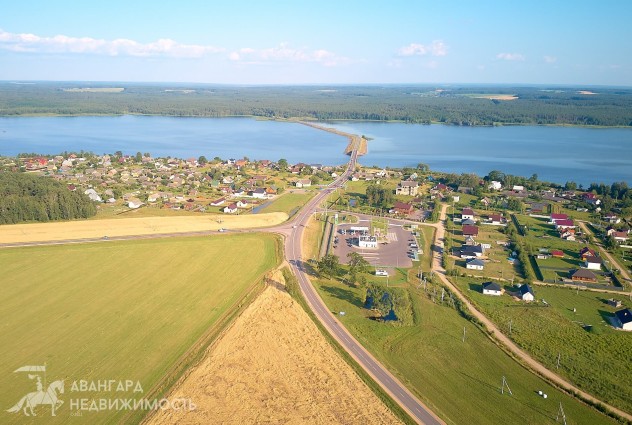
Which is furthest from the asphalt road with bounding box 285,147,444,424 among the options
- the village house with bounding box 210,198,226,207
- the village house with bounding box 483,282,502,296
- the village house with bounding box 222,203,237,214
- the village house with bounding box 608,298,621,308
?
the village house with bounding box 608,298,621,308

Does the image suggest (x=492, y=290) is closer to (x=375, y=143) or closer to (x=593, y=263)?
(x=593, y=263)

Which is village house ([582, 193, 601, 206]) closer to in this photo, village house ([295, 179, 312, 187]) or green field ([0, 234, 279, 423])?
village house ([295, 179, 312, 187])

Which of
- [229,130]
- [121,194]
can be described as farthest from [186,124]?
[121,194]

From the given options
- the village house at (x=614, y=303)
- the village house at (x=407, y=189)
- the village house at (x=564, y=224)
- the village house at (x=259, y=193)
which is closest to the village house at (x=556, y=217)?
the village house at (x=564, y=224)

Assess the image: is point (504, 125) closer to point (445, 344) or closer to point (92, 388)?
point (445, 344)

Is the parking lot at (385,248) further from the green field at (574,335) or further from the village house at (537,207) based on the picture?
the village house at (537,207)
